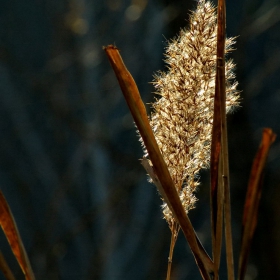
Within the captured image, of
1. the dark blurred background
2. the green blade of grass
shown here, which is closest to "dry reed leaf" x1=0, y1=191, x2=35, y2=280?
the green blade of grass

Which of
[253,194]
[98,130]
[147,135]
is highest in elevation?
[98,130]

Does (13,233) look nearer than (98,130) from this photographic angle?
Yes

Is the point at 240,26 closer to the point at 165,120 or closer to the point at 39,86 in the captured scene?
the point at 39,86

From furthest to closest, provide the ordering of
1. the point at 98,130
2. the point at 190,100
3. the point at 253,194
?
the point at 98,130
the point at 190,100
the point at 253,194

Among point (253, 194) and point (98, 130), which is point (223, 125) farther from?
point (98, 130)

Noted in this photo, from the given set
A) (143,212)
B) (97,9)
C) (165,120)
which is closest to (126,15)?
(97,9)

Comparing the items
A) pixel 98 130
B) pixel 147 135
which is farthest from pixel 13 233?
pixel 98 130

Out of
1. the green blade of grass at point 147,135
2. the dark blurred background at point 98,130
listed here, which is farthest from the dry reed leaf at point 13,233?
the dark blurred background at point 98,130
